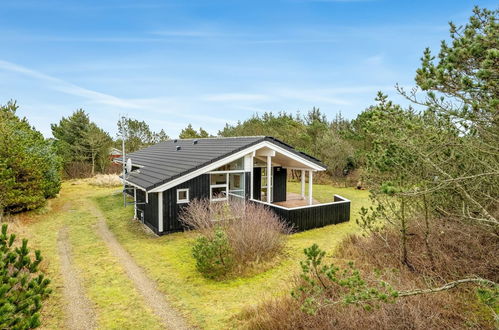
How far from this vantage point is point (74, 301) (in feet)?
23.3

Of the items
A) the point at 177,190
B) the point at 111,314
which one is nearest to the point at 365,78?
the point at 177,190

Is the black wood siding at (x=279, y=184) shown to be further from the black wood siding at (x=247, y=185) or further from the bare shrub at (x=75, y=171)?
the bare shrub at (x=75, y=171)

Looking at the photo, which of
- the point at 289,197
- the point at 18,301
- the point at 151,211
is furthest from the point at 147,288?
the point at 289,197

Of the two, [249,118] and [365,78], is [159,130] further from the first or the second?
[365,78]

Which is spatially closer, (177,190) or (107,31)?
(177,190)

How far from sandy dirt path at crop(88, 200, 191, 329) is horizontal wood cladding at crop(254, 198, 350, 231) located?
6296 mm

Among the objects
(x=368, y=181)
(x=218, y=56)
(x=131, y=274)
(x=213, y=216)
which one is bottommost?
(x=131, y=274)

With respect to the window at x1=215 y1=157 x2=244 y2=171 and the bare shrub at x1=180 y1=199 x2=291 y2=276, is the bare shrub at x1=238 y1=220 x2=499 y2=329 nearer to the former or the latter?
the bare shrub at x1=180 y1=199 x2=291 y2=276

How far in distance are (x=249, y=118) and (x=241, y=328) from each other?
4330 centimetres

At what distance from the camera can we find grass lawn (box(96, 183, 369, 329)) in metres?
6.65

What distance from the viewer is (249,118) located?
1875 inches

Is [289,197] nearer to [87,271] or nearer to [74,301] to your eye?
[87,271]

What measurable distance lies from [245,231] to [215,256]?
122cm

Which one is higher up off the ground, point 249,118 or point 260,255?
point 249,118
